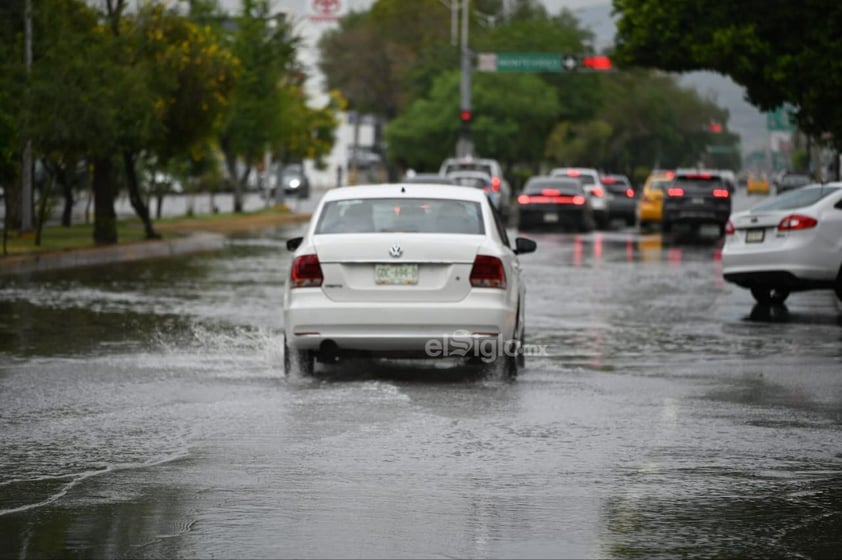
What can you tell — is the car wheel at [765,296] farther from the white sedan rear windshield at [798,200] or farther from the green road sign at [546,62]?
the green road sign at [546,62]

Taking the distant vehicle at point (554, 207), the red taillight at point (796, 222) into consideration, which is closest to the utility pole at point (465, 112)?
the distant vehicle at point (554, 207)

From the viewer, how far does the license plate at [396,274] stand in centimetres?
1354

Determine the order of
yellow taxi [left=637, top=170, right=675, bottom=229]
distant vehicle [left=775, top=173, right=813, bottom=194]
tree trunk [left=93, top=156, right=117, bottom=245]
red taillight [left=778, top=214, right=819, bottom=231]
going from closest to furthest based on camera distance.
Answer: red taillight [left=778, top=214, right=819, bottom=231] → tree trunk [left=93, top=156, right=117, bottom=245] → yellow taxi [left=637, top=170, right=675, bottom=229] → distant vehicle [left=775, top=173, right=813, bottom=194]

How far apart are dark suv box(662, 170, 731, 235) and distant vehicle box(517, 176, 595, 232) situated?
2581mm

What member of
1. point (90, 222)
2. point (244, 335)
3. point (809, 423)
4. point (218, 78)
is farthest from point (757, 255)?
point (90, 222)

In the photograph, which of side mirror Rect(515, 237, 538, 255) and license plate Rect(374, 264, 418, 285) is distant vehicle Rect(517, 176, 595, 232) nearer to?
side mirror Rect(515, 237, 538, 255)

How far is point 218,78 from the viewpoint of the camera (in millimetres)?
37312

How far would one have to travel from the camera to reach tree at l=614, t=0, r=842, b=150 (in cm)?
3584

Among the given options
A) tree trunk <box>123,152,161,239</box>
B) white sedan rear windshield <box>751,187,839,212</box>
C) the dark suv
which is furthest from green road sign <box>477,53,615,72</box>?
white sedan rear windshield <box>751,187,839,212</box>

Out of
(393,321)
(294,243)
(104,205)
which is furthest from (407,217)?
(104,205)

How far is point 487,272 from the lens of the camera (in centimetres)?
1357

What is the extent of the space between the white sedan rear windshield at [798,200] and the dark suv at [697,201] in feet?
74.2

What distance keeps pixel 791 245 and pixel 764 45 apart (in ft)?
56.4

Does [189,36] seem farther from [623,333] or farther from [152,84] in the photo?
[623,333]
